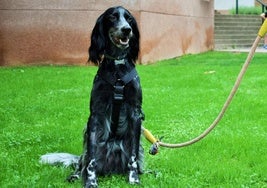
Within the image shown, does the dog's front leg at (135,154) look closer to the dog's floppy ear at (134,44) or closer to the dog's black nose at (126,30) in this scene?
the dog's floppy ear at (134,44)

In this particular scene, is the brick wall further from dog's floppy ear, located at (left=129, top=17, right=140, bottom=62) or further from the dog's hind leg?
the dog's hind leg

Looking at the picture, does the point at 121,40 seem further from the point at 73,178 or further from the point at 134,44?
the point at 73,178

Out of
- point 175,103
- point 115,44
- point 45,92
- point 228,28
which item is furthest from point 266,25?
point 228,28

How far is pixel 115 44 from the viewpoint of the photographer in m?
4.23

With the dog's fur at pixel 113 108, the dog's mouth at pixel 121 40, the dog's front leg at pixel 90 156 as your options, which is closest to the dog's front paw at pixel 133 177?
the dog's fur at pixel 113 108

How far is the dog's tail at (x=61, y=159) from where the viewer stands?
4.69 metres

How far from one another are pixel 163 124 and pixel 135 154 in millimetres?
2192

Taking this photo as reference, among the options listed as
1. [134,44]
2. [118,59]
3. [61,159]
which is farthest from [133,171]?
[134,44]

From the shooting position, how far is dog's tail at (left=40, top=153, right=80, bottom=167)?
4.69 m

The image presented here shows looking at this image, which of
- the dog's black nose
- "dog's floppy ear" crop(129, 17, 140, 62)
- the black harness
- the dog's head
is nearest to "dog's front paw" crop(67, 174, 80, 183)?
the black harness

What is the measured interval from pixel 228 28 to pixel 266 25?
18.1 m

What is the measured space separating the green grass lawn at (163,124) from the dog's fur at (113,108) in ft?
0.45

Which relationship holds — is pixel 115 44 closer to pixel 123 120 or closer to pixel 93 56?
pixel 93 56

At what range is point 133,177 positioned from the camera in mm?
4246
